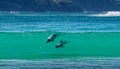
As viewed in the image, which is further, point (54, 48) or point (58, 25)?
point (58, 25)

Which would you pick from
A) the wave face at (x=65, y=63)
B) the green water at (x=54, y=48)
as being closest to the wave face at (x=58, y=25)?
the green water at (x=54, y=48)

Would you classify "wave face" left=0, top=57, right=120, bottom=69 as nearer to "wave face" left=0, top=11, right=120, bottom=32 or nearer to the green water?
the green water

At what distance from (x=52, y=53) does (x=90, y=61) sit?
554cm

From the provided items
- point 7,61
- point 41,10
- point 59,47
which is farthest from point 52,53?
point 41,10

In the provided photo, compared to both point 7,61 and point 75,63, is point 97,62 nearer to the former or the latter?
point 75,63

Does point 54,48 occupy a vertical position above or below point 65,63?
below

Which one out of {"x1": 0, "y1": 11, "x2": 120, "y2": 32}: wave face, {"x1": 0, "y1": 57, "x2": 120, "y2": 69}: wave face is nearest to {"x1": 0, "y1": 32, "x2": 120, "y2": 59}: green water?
{"x1": 0, "y1": 57, "x2": 120, "y2": 69}: wave face

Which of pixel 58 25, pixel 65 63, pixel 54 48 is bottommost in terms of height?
pixel 58 25

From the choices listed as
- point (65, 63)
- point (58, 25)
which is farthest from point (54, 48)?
point (58, 25)

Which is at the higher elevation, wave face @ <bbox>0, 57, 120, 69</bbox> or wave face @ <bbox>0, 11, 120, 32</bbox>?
wave face @ <bbox>0, 57, 120, 69</bbox>

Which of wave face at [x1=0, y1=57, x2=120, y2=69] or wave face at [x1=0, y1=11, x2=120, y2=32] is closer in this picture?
wave face at [x1=0, y1=57, x2=120, y2=69]

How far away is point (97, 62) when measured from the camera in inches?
1196

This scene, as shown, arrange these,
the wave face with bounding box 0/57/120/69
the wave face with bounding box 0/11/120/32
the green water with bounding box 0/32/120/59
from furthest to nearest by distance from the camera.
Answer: the wave face with bounding box 0/11/120/32, the green water with bounding box 0/32/120/59, the wave face with bounding box 0/57/120/69

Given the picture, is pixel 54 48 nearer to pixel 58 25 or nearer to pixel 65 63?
pixel 65 63
